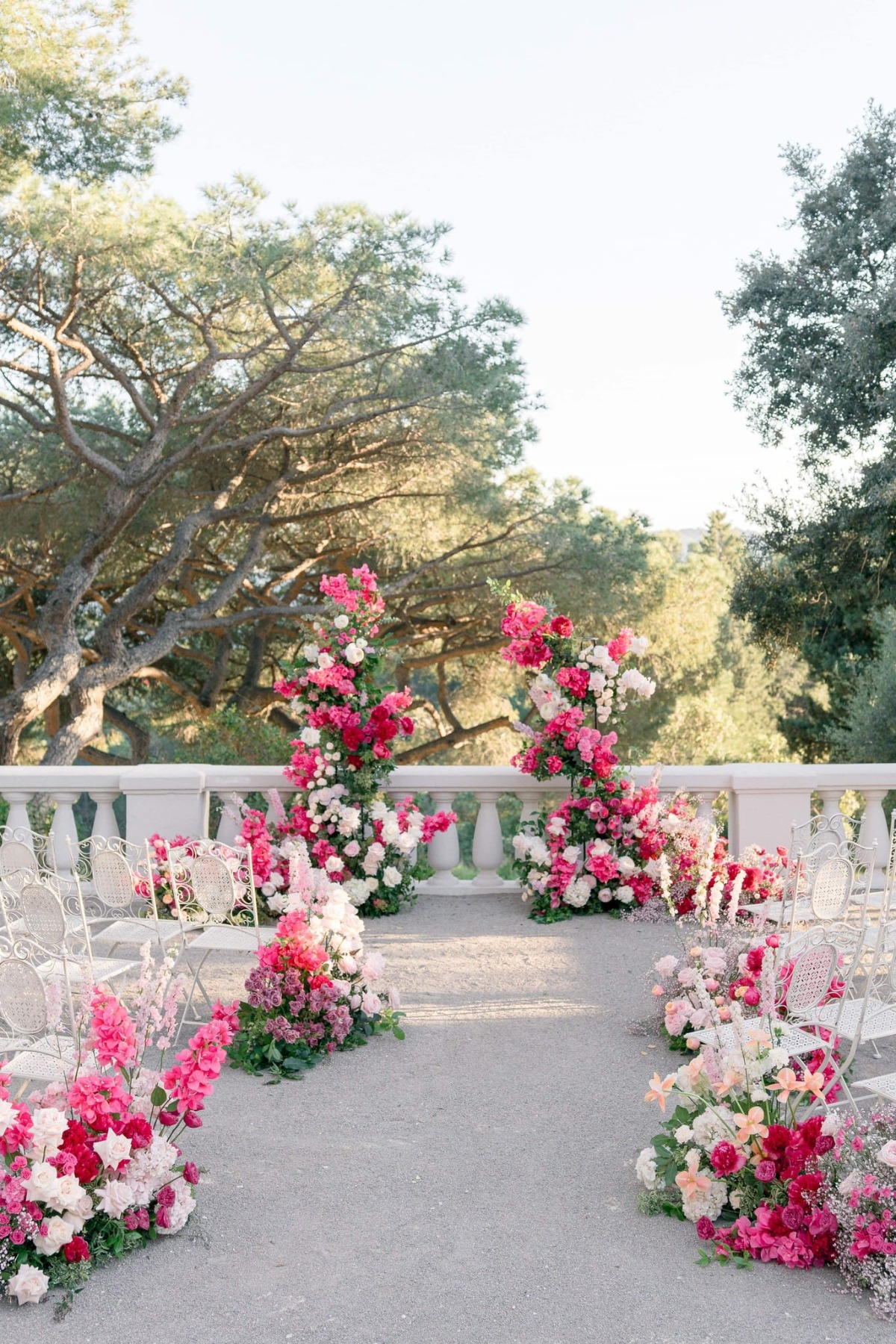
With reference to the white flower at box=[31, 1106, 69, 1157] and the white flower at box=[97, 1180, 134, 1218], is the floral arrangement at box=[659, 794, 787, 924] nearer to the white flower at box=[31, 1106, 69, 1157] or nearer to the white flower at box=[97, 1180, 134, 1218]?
the white flower at box=[97, 1180, 134, 1218]

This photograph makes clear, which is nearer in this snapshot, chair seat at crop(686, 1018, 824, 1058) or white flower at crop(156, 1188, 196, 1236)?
white flower at crop(156, 1188, 196, 1236)

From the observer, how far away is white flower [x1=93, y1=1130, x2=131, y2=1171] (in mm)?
2811

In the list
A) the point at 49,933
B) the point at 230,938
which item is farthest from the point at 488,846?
the point at 49,933

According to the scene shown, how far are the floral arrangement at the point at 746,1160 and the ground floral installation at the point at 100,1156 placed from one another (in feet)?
4.02

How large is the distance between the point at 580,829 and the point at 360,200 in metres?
9.29

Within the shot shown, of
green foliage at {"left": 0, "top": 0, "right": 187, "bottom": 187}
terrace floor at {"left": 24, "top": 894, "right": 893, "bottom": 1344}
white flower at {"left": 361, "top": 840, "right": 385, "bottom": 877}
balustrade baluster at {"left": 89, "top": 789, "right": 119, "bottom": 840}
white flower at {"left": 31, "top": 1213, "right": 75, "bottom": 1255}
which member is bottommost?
terrace floor at {"left": 24, "top": 894, "right": 893, "bottom": 1344}

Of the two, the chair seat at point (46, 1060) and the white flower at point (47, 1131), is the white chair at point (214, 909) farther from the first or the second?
the white flower at point (47, 1131)

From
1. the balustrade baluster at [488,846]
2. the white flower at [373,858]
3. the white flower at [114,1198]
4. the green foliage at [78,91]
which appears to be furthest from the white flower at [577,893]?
the green foliage at [78,91]

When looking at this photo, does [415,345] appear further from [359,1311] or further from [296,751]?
[359,1311]

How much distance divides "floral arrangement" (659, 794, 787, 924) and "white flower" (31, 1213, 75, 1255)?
3.39 metres

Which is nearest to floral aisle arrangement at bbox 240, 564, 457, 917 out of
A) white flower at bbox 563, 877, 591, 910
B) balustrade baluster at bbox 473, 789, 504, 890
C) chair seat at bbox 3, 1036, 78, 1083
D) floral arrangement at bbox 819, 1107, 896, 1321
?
balustrade baluster at bbox 473, 789, 504, 890

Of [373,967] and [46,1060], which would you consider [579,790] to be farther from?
[46,1060]

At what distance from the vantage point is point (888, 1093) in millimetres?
3141

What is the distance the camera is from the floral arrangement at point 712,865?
5.78 metres
